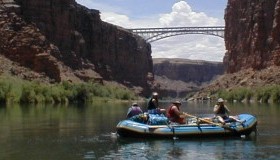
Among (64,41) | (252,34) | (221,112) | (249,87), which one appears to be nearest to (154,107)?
(221,112)

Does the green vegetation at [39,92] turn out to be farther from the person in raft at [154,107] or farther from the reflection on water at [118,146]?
the person in raft at [154,107]

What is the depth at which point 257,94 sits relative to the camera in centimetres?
10662

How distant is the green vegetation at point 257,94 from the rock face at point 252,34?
47.0 ft

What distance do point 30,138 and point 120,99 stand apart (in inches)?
3984

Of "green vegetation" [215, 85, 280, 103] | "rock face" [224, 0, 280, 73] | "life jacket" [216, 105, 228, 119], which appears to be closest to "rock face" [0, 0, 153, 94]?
"green vegetation" [215, 85, 280, 103]

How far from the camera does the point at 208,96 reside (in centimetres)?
15050

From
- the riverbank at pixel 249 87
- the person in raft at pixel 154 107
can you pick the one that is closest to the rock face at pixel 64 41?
the riverbank at pixel 249 87

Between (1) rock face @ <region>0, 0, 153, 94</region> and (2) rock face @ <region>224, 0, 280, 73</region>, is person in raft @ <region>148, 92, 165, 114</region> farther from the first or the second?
(2) rock face @ <region>224, 0, 280, 73</region>

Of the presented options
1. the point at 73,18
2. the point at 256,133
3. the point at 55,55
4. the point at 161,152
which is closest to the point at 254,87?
the point at 55,55

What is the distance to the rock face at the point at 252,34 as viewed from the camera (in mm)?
134375

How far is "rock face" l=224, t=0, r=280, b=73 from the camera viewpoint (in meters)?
134

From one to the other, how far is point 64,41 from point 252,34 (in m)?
47.2

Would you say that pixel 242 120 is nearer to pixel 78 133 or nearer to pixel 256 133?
pixel 256 133

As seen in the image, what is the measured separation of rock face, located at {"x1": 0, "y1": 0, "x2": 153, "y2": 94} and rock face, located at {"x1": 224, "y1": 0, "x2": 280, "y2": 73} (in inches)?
1485
